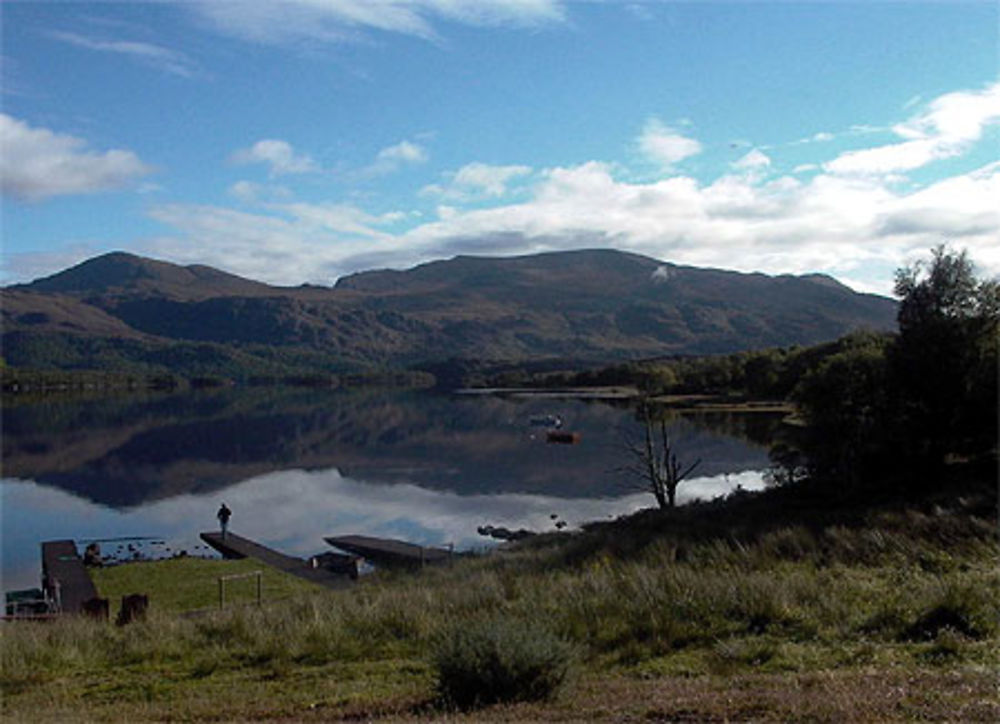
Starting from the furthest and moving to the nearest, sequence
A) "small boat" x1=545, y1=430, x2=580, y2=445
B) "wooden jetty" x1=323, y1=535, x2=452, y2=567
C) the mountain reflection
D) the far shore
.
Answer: the far shore → "small boat" x1=545, y1=430, x2=580, y2=445 → the mountain reflection → "wooden jetty" x1=323, y1=535, x2=452, y2=567

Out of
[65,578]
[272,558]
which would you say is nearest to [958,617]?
[65,578]

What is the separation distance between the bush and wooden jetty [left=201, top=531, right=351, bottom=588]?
19236 millimetres

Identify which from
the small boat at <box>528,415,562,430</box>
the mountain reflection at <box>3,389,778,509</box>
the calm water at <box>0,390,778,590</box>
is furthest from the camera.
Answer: the small boat at <box>528,415,562,430</box>

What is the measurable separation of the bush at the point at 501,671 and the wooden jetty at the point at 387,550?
67.5 feet

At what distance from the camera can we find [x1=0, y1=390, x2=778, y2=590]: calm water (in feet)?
138

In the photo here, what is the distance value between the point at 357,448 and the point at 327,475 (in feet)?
55.1

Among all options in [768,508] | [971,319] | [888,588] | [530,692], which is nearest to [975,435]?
[971,319]

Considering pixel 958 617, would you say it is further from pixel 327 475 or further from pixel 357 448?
pixel 357 448

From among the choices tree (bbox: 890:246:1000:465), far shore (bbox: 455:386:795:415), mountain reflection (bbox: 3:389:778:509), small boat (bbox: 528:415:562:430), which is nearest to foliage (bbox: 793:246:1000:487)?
tree (bbox: 890:246:1000:465)

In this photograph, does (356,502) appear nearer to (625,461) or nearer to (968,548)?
(625,461)

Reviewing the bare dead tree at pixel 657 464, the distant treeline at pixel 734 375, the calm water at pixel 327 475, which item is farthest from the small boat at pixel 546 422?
the bare dead tree at pixel 657 464

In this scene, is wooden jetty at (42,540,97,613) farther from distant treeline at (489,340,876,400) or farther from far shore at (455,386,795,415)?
distant treeline at (489,340,876,400)

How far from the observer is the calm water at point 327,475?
41969 mm

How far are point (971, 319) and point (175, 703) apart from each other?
28020mm
